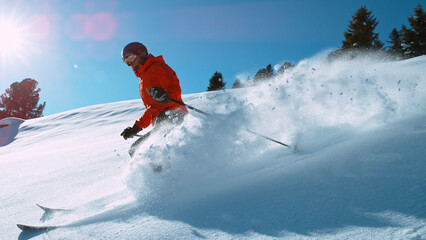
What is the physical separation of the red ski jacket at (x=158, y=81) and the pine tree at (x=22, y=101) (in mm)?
50290

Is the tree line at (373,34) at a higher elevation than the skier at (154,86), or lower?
higher

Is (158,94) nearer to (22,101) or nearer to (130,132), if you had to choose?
(130,132)

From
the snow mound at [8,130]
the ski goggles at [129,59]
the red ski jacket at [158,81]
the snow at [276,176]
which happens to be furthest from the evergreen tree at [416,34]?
the snow mound at [8,130]

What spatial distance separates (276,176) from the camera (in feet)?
6.95

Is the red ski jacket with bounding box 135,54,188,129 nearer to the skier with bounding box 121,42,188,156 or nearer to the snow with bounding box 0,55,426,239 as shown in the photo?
the skier with bounding box 121,42,188,156

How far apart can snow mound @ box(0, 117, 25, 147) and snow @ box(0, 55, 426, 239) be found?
1183cm

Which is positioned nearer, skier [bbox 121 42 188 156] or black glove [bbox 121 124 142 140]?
skier [bbox 121 42 188 156]

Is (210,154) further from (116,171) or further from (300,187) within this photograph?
(116,171)

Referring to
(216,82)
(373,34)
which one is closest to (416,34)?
(373,34)

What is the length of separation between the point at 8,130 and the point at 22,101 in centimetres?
3477

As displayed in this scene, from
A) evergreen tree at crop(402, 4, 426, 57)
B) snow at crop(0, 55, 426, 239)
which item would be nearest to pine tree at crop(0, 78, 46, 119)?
snow at crop(0, 55, 426, 239)

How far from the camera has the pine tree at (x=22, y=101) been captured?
41.2 metres

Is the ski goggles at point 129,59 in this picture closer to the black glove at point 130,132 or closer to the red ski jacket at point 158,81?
the red ski jacket at point 158,81

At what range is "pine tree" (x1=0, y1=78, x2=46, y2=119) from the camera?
135 feet
